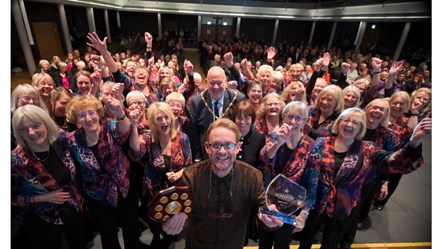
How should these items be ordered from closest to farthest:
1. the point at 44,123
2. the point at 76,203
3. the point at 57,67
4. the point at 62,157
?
the point at 44,123, the point at 62,157, the point at 76,203, the point at 57,67

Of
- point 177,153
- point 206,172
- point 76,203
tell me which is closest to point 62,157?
point 76,203

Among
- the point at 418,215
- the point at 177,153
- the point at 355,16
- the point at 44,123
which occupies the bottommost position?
the point at 418,215

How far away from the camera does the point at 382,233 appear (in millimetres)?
3223

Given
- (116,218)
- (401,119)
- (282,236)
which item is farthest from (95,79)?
(401,119)

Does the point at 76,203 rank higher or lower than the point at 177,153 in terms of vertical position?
lower

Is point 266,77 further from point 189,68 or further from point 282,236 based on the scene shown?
point 282,236

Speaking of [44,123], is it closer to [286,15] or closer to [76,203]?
[76,203]

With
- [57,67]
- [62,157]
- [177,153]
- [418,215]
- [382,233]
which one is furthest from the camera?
[57,67]

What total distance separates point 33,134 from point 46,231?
→ 904mm

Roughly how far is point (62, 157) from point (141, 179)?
794mm

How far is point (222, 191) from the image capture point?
1598 mm

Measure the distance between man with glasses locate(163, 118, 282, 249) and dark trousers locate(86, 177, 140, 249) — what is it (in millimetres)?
1044

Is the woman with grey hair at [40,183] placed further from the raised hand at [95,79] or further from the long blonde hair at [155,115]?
the raised hand at [95,79]

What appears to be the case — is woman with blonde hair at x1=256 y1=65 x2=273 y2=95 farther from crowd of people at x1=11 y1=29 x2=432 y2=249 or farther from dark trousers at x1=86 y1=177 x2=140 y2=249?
dark trousers at x1=86 y1=177 x2=140 y2=249
